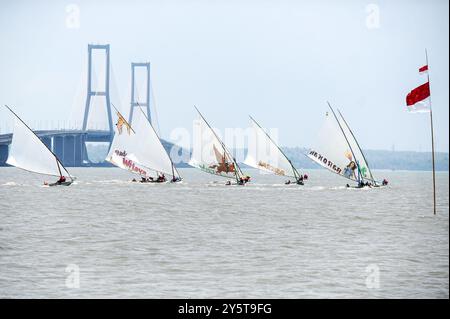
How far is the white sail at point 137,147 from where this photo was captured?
96812mm

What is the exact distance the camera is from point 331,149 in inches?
3342

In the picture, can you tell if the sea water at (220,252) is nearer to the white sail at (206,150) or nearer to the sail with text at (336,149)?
Answer: the sail with text at (336,149)

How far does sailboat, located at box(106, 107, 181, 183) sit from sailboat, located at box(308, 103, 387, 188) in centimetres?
2085

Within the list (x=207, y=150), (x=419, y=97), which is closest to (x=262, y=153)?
(x=207, y=150)

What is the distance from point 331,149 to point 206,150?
54.2 feet

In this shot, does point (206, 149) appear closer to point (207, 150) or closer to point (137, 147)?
point (207, 150)

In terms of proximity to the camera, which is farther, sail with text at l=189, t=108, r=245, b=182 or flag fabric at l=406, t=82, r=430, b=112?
sail with text at l=189, t=108, r=245, b=182

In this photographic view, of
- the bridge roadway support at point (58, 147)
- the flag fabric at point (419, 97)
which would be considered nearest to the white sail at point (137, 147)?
the flag fabric at point (419, 97)

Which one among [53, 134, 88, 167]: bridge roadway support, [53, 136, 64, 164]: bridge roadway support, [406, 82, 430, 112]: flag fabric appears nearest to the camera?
[406, 82, 430, 112]: flag fabric

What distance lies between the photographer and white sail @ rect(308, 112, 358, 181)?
274ft

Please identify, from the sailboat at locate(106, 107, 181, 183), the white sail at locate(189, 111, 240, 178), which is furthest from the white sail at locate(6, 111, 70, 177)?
the white sail at locate(189, 111, 240, 178)

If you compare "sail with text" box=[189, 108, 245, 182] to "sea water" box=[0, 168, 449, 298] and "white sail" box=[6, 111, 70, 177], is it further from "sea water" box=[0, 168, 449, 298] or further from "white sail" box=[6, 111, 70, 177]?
"sea water" box=[0, 168, 449, 298]

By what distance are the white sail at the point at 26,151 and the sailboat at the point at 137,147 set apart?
463 inches
